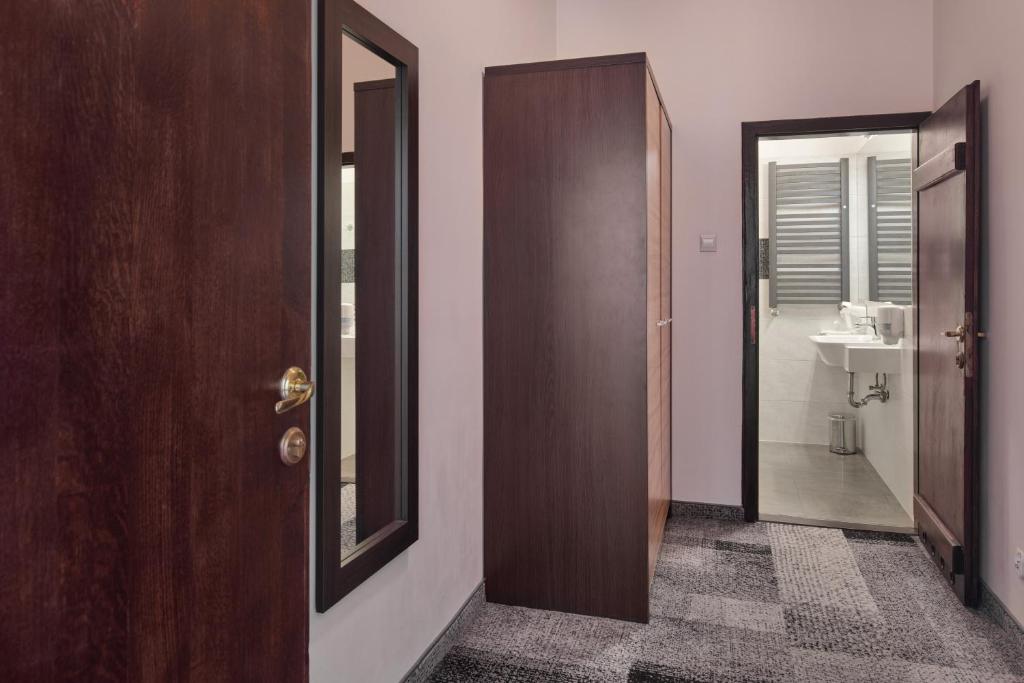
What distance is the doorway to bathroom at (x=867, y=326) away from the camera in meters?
2.49

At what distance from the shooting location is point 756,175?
3348 millimetres

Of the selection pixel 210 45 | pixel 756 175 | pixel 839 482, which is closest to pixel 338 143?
pixel 210 45

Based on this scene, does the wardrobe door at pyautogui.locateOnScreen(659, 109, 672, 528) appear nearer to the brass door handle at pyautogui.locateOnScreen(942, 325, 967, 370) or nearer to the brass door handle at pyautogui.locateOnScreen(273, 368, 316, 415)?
the brass door handle at pyautogui.locateOnScreen(942, 325, 967, 370)

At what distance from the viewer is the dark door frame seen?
331cm

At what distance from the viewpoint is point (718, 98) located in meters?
3.38

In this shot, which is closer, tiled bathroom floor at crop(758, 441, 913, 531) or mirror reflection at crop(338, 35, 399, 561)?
mirror reflection at crop(338, 35, 399, 561)

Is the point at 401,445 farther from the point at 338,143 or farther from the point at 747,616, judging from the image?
the point at 747,616

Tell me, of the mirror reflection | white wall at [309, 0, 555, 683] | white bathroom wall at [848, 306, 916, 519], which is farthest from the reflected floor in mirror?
white bathroom wall at [848, 306, 916, 519]

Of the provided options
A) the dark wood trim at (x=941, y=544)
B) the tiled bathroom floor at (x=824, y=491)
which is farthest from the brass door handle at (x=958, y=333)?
the tiled bathroom floor at (x=824, y=491)

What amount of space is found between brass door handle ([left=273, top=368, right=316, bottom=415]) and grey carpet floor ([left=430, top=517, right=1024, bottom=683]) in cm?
120

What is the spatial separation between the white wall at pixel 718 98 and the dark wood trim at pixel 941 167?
424 mm

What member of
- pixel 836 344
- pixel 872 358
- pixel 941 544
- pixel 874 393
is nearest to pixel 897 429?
pixel 872 358

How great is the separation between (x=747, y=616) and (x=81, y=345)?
7.37 feet

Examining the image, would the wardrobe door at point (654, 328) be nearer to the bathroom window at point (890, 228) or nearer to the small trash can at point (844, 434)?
the small trash can at point (844, 434)
